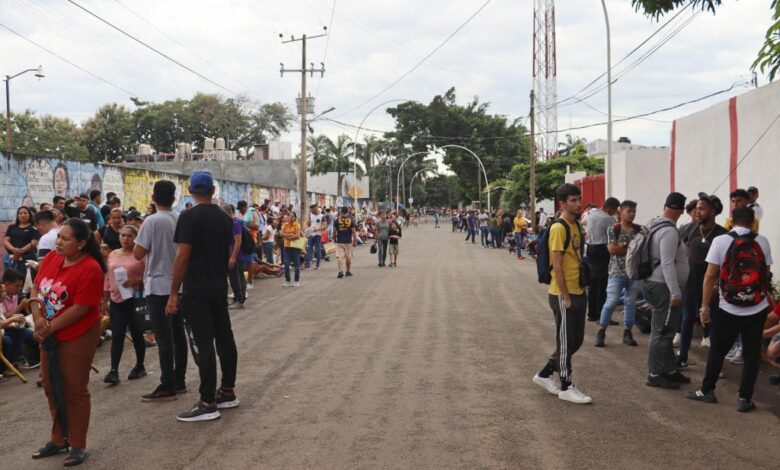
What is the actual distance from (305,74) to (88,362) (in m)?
28.3

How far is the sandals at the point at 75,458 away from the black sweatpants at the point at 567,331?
380 cm

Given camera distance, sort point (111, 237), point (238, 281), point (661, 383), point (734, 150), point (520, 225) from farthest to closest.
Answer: point (520, 225) < point (734, 150) < point (238, 281) < point (111, 237) < point (661, 383)

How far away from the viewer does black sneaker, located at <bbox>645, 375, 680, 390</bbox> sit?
680cm

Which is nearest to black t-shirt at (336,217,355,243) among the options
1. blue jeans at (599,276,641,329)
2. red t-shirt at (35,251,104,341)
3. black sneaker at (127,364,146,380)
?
blue jeans at (599,276,641,329)

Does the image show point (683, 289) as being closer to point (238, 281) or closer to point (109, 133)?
point (238, 281)

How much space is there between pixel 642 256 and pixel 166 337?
14.8 feet

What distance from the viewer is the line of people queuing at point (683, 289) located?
6.05 metres

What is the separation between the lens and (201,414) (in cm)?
575

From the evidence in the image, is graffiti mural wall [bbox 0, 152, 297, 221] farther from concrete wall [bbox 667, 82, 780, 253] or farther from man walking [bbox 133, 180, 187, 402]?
concrete wall [bbox 667, 82, 780, 253]

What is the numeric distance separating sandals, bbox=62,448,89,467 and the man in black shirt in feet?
3.20

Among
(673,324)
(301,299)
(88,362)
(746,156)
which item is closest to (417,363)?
(673,324)

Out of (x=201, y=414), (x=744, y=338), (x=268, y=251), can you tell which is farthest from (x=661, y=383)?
(x=268, y=251)

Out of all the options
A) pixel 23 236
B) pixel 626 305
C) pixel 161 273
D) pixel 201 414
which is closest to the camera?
pixel 201 414

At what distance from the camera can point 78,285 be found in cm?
487
